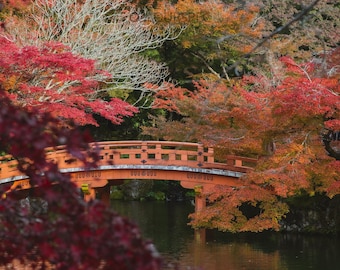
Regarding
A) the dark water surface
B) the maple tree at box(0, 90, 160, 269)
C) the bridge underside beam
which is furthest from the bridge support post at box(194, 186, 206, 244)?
the maple tree at box(0, 90, 160, 269)

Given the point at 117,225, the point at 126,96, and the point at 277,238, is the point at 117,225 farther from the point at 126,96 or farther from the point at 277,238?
the point at 126,96

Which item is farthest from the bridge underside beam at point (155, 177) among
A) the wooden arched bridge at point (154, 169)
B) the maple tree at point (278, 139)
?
the maple tree at point (278, 139)

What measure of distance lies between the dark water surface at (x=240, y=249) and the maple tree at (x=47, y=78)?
3113mm

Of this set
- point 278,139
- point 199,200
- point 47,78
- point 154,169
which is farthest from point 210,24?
point 278,139

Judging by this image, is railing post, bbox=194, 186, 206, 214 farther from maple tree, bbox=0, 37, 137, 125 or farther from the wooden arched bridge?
maple tree, bbox=0, 37, 137, 125

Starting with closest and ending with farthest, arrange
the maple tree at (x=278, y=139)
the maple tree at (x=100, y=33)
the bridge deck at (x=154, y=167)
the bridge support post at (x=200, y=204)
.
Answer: the maple tree at (x=278, y=139) → the bridge support post at (x=200, y=204) → the bridge deck at (x=154, y=167) → the maple tree at (x=100, y=33)

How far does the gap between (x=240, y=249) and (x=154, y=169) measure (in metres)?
3.63

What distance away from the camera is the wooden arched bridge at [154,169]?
16453mm

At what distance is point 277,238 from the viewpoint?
15.9 metres

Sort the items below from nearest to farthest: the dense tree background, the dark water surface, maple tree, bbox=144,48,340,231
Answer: the dark water surface, maple tree, bbox=144,48,340,231, the dense tree background

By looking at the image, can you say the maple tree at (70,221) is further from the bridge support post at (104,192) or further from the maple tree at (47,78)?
the bridge support post at (104,192)

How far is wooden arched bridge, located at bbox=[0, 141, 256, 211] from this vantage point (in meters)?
16.5

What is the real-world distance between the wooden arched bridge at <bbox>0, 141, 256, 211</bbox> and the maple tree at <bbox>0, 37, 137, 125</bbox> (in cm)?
108

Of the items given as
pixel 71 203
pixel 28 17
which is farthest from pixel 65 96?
pixel 71 203
